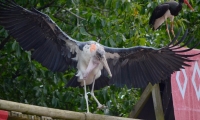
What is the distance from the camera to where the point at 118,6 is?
8086 mm

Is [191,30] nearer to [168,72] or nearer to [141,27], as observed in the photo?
[141,27]

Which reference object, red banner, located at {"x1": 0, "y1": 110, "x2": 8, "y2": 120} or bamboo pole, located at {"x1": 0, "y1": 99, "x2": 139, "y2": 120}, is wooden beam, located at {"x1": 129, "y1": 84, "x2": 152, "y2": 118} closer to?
bamboo pole, located at {"x1": 0, "y1": 99, "x2": 139, "y2": 120}

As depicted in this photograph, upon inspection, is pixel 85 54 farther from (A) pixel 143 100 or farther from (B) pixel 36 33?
(A) pixel 143 100

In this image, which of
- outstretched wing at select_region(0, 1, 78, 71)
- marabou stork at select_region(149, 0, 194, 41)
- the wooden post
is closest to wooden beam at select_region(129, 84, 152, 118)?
the wooden post

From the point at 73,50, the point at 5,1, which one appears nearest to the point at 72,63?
the point at 73,50

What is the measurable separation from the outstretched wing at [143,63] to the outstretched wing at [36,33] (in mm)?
541

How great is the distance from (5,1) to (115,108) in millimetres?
2520

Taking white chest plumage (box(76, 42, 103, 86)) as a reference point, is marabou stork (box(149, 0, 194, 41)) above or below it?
above

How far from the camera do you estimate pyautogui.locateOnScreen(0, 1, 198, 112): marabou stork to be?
22.2 ft

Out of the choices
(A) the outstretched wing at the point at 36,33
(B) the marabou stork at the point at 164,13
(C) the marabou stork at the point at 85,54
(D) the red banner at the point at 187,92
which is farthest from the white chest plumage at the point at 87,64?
(B) the marabou stork at the point at 164,13

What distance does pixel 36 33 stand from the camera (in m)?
6.88

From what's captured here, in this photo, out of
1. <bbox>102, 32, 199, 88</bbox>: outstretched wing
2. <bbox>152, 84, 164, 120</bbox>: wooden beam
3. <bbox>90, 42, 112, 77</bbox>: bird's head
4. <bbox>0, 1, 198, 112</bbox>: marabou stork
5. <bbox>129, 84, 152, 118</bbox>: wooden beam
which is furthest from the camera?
<bbox>129, 84, 152, 118</bbox>: wooden beam

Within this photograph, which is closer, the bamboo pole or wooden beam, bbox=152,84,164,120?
the bamboo pole

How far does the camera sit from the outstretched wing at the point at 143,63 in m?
6.88
